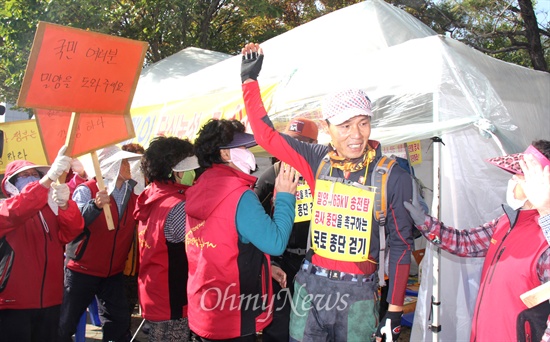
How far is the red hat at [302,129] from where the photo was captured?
3.73 metres

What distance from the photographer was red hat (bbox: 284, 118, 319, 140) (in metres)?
3.73

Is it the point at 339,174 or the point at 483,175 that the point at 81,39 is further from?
the point at 483,175

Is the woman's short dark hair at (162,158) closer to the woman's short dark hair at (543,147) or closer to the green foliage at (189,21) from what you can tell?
the woman's short dark hair at (543,147)

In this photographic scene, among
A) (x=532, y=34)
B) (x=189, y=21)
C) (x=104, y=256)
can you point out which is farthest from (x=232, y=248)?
(x=532, y=34)

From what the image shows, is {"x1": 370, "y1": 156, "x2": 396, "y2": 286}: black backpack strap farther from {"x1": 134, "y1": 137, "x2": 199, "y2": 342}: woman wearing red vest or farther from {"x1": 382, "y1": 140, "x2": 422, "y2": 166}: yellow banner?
{"x1": 382, "y1": 140, "x2": 422, "y2": 166}: yellow banner

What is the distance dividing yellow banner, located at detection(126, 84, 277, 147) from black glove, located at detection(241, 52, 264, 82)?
83.8 inches

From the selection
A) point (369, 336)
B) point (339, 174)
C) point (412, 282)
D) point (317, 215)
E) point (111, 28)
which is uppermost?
point (111, 28)

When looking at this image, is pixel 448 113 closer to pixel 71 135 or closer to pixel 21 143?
pixel 71 135

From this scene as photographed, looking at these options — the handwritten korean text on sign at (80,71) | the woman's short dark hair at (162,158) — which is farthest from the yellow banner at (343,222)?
the handwritten korean text on sign at (80,71)

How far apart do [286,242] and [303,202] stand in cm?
81

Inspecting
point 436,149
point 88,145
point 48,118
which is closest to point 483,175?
point 436,149

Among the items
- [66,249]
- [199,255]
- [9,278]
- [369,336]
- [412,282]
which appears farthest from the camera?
[412,282]

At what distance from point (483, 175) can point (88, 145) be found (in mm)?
3018

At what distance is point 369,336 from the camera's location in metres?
2.44
